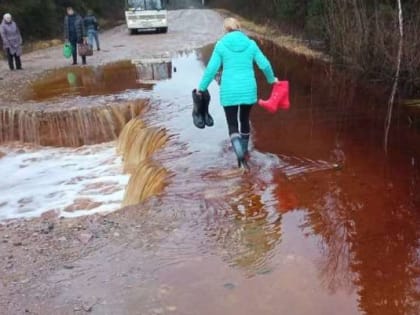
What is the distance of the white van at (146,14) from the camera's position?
30938mm

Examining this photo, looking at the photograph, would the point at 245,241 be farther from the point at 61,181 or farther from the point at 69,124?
the point at 69,124

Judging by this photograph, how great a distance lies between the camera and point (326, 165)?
7.81 meters

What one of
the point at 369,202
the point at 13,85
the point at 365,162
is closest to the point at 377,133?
the point at 365,162

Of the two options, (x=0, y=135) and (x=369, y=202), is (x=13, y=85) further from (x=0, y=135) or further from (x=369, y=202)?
(x=369, y=202)

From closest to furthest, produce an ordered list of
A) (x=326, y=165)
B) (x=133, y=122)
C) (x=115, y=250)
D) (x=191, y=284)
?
(x=191, y=284) < (x=115, y=250) < (x=326, y=165) < (x=133, y=122)

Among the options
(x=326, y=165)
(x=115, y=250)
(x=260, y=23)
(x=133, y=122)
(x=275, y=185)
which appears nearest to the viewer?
(x=115, y=250)

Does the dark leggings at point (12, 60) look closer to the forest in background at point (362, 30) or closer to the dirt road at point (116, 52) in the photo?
the dirt road at point (116, 52)

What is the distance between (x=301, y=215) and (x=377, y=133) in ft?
13.4

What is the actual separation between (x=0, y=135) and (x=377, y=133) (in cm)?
838

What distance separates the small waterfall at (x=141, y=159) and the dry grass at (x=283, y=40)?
9.01 metres

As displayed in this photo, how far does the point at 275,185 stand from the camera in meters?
6.99

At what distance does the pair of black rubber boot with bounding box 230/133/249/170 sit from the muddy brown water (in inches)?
6.9

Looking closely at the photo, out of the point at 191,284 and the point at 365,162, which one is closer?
the point at 191,284

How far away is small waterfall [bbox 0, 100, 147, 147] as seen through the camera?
41.1ft
